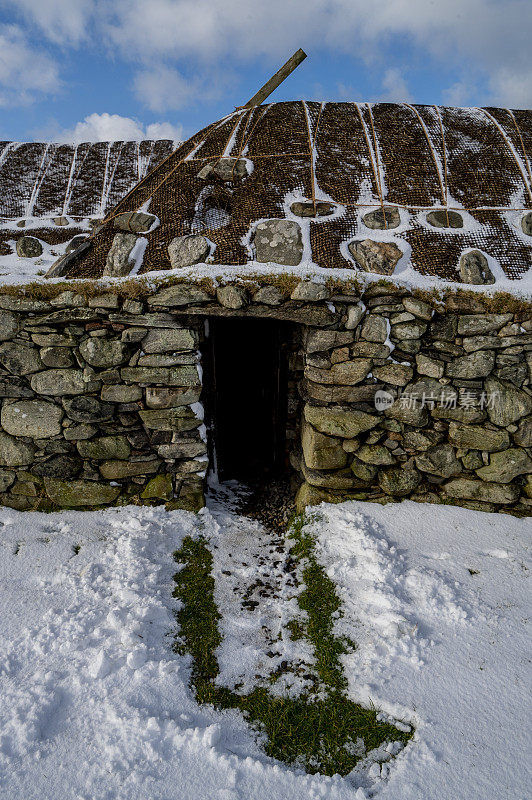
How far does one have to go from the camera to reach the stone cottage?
14.2 feet

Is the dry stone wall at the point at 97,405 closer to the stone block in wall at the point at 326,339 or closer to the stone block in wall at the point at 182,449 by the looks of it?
the stone block in wall at the point at 182,449

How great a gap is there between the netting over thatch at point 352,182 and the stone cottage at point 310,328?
0.03 m

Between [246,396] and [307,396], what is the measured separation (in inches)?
141

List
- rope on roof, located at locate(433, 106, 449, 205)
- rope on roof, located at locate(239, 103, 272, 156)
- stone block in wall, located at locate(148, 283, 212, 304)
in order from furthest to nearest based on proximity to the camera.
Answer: rope on roof, located at locate(239, 103, 272, 156)
rope on roof, located at locate(433, 106, 449, 205)
stone block in wall, located at locate(148, 283, 212, 304)

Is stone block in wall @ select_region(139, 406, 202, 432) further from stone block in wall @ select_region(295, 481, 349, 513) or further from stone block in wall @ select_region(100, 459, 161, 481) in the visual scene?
stone block in wall @ select_region(295, 481, 349, 513)

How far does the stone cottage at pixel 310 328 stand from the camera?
434cm

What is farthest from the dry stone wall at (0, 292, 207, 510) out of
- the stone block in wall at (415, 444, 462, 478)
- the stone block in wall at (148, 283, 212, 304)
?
the stone block in wall at (415, 444, 462, 478)

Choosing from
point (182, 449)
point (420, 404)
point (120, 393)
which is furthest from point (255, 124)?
point (182, 449)

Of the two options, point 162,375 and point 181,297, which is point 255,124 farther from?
point 162,375

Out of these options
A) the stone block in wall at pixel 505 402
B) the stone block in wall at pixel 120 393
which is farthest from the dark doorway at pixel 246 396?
the stone block in wall at pixel 505 402

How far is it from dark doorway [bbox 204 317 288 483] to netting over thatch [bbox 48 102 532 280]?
134cm

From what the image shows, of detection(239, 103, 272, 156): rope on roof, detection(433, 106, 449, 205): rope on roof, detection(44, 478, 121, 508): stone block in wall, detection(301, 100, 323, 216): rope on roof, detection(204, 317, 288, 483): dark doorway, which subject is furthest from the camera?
detection(204, 317, 288, 483): dark doorway

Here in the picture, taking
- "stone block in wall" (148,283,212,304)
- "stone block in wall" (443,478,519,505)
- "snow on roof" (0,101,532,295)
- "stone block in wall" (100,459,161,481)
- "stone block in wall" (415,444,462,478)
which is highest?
"snow on roof" (0,101,532,295)

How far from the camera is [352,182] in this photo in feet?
16.7
